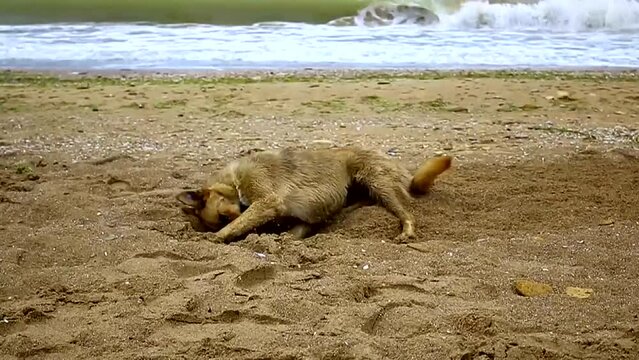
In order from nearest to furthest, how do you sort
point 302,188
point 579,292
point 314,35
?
point 579,292
point 302,188
point 314,35

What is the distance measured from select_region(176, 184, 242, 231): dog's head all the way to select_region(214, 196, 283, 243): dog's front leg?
0.13 m

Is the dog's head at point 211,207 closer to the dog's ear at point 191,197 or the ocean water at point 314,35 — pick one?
the dog's ear at point 191,197

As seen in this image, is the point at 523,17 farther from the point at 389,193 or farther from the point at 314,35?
the point at 389,193

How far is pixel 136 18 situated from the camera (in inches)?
764

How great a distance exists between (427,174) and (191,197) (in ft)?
5.01

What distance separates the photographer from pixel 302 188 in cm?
495

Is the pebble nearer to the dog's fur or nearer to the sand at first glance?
the sand

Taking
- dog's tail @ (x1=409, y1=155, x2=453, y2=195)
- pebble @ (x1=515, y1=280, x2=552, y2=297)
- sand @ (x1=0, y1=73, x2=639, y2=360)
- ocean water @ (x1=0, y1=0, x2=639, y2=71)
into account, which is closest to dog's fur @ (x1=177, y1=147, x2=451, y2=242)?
dog's tail @ (x1=409, y1=155, x2=453, y2=195)

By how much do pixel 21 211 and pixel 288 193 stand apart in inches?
64.6

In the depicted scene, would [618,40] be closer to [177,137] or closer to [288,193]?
[177,137]

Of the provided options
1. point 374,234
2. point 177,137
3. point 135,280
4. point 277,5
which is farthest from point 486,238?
point 277,5

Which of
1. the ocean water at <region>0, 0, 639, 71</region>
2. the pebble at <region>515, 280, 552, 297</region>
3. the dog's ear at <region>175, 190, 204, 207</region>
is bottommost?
the pebble at <region>515, 280, 552, 297</region>

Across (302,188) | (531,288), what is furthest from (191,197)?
(531,288)

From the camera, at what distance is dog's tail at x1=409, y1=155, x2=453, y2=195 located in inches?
199
